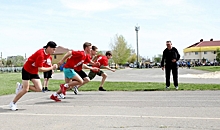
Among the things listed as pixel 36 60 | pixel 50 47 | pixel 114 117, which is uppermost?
pixel 50 47

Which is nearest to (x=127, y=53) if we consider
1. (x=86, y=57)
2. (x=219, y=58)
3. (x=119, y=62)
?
(x=119, y=62)

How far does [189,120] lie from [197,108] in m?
1.84

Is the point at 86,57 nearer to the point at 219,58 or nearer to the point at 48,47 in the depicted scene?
the point at 48,47

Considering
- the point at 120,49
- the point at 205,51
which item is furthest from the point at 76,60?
the point at 205,51

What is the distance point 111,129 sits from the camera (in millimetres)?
5730

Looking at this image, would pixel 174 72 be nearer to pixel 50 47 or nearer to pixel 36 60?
pixel 50 47

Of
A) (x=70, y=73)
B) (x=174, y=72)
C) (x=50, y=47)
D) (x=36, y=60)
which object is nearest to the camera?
(x=36, y=60)

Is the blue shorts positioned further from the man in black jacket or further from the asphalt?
the man in black jacket

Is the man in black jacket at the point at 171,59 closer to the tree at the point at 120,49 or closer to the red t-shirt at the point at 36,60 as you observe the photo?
the red t-shirt at the point at 36,60

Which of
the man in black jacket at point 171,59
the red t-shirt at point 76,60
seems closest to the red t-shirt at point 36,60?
the red t-shirt at point 76,60

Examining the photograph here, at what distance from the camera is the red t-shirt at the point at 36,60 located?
26.9 ft

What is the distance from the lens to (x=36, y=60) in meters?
8.24

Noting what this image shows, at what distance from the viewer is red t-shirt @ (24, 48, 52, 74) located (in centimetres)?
820

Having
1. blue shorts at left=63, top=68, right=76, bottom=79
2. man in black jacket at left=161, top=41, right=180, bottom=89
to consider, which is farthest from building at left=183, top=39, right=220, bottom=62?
blue shorts at left=63, top=68, right=76, bottom=79
